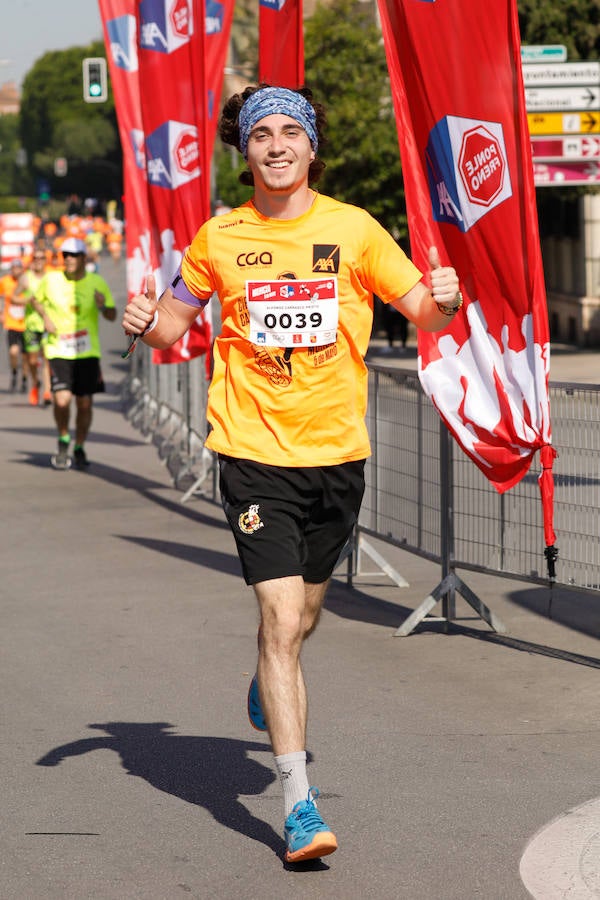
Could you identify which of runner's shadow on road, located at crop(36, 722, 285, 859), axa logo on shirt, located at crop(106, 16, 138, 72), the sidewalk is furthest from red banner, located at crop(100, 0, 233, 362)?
runner's shadow on road, located at crop(36, 722, 285, 859)

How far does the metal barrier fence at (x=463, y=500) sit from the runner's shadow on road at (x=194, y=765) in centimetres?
197

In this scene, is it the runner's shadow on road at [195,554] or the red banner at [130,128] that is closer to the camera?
the runner's shadow on road at [195,554]

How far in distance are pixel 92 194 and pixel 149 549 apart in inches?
5645

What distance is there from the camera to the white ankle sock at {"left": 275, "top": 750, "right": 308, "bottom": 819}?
15.4 ft

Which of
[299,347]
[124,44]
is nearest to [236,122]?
[299,347]

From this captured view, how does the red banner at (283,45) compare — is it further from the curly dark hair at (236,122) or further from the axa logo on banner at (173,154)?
the curly dark hair at (236,122)

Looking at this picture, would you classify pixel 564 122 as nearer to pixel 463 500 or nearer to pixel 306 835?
pixel 463 500

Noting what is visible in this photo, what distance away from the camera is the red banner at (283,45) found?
9.80m

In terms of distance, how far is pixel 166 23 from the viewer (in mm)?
12078

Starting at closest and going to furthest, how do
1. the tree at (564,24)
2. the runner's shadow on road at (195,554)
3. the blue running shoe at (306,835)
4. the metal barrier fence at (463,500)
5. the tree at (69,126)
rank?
1. the blue running shoe at (306,835)
2. the metal barrier fence at (463,500)
3. the runner's shadow on road at (195,554)
4. the tree at (564,24)
5. the tree at (69,126)

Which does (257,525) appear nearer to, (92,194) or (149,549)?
(149,549)

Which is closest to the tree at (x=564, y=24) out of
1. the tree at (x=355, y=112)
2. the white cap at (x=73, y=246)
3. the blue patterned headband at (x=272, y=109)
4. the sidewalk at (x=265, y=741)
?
the tree at (x=355, y=112)

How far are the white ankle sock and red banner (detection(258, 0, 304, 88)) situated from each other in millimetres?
5785

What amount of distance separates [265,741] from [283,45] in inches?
201
